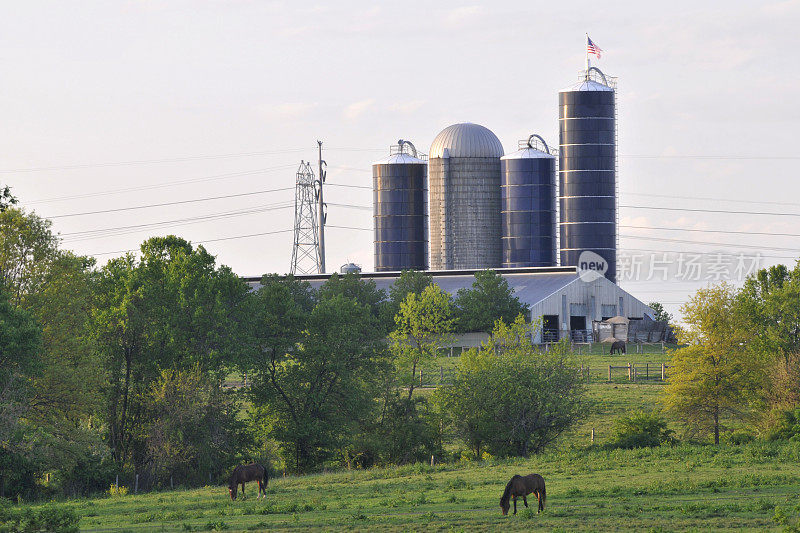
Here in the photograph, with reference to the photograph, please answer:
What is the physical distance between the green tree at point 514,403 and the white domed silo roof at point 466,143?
89.1 m

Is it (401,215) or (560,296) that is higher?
(401,215)

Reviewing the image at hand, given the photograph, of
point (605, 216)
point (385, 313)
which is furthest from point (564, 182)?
point (385, 313)

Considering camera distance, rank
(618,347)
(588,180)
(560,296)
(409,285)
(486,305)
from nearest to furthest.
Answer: (618,347) < (486,305) < (409,285) < (560,296) < (588,180)

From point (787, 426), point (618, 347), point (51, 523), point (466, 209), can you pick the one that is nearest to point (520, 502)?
point (51, 523)

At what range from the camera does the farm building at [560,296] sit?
113m

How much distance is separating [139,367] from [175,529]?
2755 cm

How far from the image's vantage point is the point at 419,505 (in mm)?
35812

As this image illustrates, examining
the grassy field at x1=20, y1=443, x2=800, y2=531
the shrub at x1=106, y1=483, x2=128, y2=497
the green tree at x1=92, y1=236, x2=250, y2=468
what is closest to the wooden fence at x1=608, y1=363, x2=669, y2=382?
the grassy field at x1=20, y1=443, x2=800, y2=531

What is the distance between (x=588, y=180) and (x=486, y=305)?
38.6 metres

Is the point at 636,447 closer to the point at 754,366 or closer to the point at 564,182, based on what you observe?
the point at 754,366

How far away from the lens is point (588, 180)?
138m

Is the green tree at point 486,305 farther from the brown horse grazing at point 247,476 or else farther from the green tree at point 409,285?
the brown horse grazing at point 247,476

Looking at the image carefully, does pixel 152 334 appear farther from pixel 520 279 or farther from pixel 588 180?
pixel 588 180

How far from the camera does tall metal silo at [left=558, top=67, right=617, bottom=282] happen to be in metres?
138
